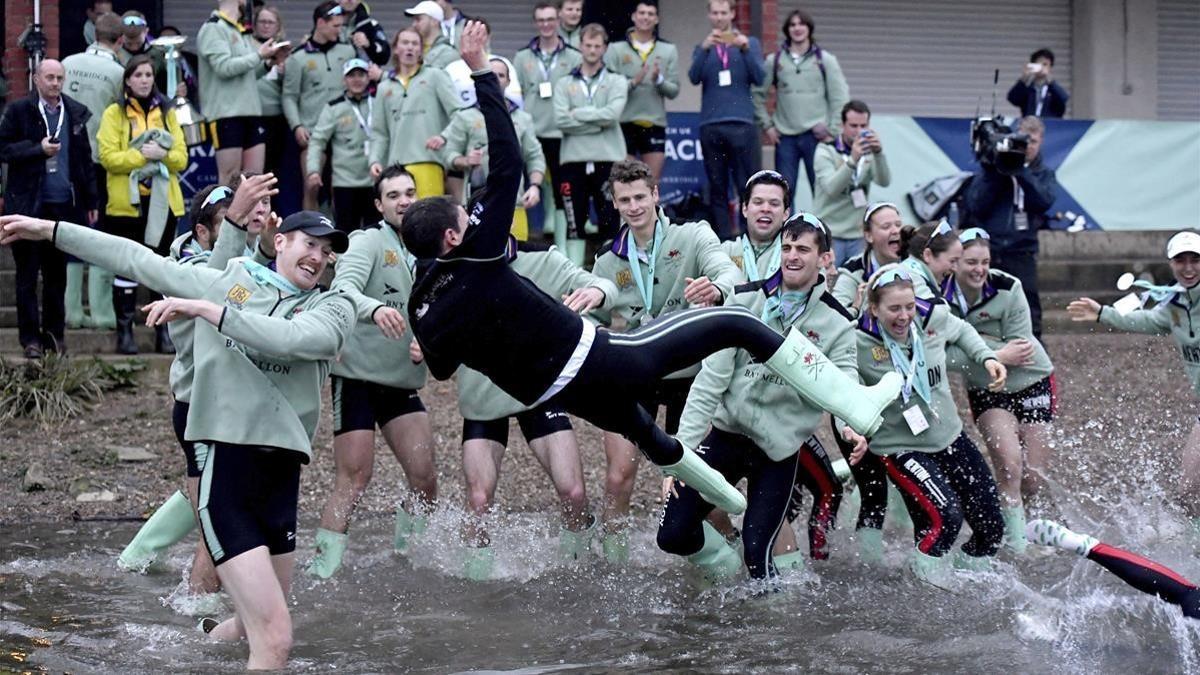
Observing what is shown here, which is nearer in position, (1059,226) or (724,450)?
(724,450)

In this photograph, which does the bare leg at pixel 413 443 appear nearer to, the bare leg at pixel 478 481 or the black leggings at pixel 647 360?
the bare leg at pixel 478 481

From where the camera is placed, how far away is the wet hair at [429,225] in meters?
6.92

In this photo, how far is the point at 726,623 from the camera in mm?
8094

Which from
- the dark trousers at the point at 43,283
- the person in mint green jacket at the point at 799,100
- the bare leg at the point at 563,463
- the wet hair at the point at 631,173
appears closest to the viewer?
the wet hair at the point at 631,173

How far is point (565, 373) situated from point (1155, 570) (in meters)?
2.94

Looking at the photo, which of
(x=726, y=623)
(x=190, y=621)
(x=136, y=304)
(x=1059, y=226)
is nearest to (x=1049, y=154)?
(x=1059, y=226)

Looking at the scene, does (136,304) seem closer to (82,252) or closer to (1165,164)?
(82,252)

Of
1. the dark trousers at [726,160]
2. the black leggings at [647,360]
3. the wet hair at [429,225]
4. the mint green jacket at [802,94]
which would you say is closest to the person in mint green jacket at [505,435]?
the black leggings at [647,360]

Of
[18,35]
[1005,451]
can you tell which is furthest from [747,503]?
[18,35]

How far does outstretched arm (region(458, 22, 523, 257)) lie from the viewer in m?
6.88

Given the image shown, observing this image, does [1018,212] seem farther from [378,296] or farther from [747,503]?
[378,296]

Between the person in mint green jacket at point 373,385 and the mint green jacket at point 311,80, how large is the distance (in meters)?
5.21

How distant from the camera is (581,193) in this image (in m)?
14.3

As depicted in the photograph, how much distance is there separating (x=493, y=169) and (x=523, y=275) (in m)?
1.98
